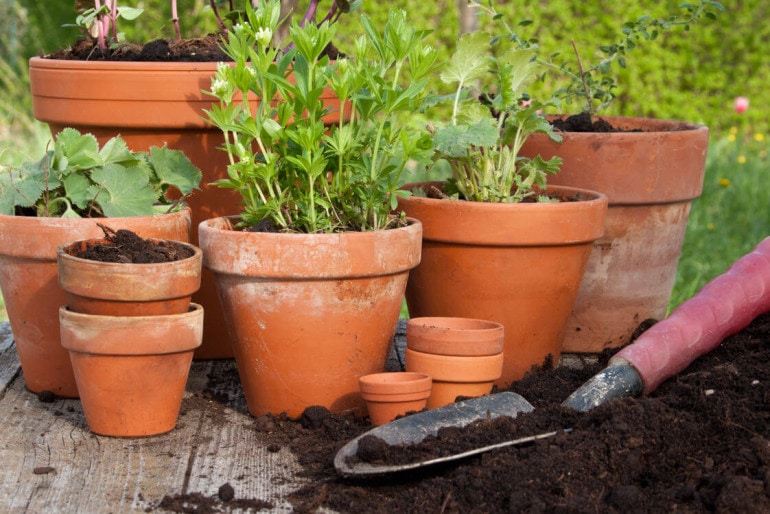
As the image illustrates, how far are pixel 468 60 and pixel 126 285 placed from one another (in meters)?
1.10

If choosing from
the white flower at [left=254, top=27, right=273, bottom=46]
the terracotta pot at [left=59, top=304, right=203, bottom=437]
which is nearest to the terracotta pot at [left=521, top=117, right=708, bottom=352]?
the white flower at [left=254, top=27, right=273, bottom=46]

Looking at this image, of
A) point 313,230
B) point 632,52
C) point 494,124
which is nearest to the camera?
point 313,230

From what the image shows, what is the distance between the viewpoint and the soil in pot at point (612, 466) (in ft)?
5.60

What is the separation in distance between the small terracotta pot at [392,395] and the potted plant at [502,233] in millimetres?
399

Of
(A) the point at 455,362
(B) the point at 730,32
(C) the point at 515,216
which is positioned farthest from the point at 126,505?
(B) the point at 730,32

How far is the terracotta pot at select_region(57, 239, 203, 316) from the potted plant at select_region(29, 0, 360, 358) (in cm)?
48

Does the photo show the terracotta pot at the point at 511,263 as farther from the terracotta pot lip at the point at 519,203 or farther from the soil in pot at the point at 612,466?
the soil in pot at the point at 612,466

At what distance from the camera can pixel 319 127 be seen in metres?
2.17

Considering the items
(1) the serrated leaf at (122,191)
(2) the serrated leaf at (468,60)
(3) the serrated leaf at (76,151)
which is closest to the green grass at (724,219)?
(2) the serrated leaf at (468,60)

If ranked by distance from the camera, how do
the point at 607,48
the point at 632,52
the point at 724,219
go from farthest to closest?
the point at 632,52 < the point at 724,219 < the point at 607,48

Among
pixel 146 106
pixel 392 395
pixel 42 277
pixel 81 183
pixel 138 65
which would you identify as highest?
pixel 138 65

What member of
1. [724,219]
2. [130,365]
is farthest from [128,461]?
[724,219]

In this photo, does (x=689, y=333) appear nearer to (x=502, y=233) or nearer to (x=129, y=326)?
(x=502, y=233)

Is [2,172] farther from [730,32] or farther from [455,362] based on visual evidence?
[730,32]
